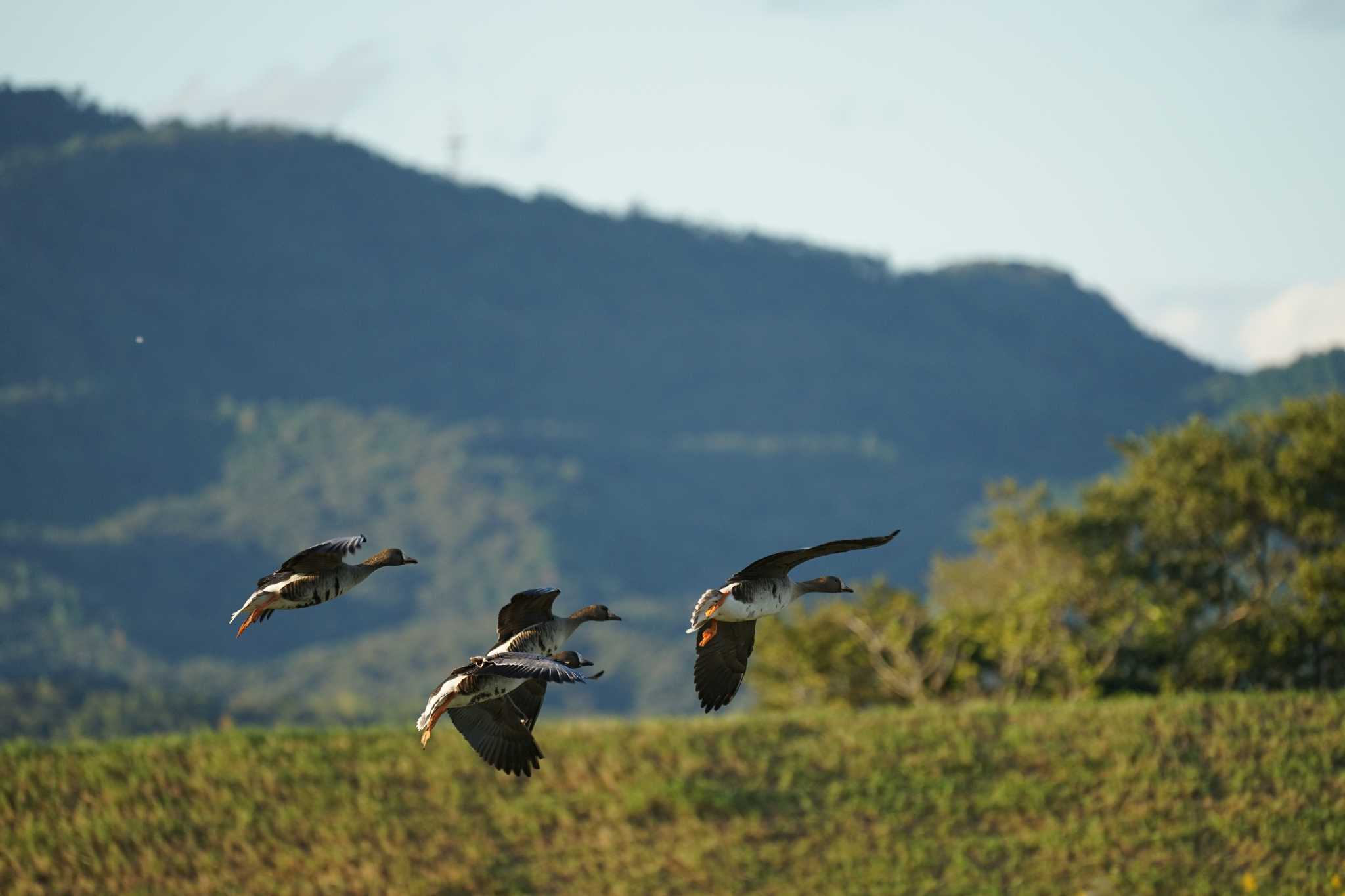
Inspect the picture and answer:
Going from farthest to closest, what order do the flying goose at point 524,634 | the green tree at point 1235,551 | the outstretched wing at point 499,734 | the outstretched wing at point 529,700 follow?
the green tree at point 1235,551
the outstretched wing at point 529,700
the outstretched wing at point 499,734
the flying goose at point 524,634

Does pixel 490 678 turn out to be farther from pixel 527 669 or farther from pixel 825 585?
pixel 825 585

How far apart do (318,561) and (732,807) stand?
2349 cm

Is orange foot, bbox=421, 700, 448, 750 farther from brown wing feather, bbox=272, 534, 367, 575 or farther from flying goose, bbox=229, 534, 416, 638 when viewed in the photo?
brown wing feather, bbox=272, 534, 367, 575

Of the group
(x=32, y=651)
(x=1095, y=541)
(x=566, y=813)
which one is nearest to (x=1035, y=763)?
(x=566, y=813)

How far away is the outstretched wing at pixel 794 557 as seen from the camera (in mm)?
6047

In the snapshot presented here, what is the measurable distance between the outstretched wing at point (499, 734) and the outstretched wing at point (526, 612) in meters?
0.30

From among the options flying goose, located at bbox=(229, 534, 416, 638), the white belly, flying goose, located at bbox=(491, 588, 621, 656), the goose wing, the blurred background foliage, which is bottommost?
the blurred background foliage

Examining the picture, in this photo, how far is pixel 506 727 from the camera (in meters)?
7.23

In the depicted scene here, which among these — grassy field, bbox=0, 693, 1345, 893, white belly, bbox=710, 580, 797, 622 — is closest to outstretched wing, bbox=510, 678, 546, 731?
white belly, bbox=710, 580, 797, 622

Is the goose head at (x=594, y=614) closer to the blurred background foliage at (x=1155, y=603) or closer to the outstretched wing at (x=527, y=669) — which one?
the outstretched wing at (x=527, y=669)

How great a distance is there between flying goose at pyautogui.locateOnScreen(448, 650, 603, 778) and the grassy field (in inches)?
774

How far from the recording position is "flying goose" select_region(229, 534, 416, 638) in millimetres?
6266

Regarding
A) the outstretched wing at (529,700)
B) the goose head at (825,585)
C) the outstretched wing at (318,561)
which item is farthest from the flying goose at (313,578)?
the goose head at (825,585)

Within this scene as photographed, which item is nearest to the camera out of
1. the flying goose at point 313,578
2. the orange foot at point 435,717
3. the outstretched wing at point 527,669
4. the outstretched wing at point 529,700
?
the outstretched wing at point 527,669
